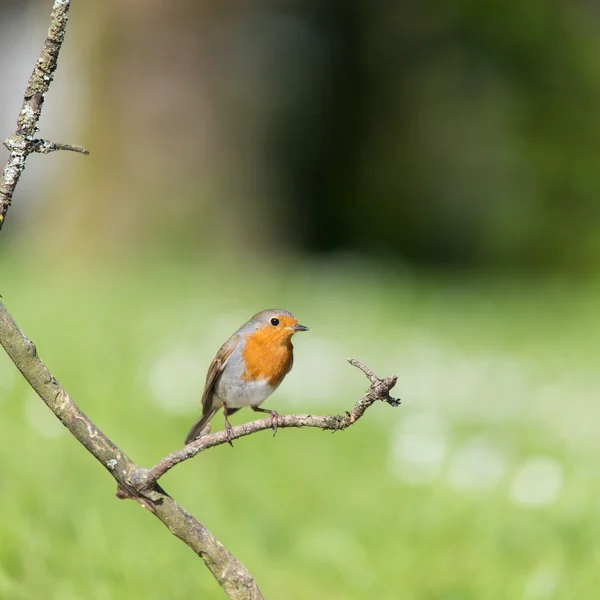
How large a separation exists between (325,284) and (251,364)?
7.28 meters

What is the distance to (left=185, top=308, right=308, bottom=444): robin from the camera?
1.97m

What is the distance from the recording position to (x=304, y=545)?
374 centimetres

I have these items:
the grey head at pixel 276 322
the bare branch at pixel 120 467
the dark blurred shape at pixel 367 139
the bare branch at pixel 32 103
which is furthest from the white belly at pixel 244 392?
the dark blurred shape at pixel 367 139

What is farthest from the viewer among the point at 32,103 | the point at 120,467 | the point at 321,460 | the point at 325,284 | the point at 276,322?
the point at 325,284

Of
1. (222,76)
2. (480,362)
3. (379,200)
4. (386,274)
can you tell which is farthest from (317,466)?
(379,200)

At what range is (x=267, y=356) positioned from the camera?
2.02 metres

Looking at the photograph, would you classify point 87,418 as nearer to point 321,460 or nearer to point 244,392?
point 244,392

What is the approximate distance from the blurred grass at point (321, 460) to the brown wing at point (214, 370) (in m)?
1.07

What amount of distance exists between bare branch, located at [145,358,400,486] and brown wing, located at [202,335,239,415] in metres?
0.45

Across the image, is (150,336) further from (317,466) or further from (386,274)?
(386,274)

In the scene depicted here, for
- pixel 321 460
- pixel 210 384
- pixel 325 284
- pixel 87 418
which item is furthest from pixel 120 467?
pixel 325 284

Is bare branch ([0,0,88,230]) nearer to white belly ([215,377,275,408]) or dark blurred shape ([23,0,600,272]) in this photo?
white belly ([215,377,275,408])

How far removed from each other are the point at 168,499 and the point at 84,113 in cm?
962

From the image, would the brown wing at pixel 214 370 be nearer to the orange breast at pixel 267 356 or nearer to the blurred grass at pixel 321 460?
the orange breast at pixel 267 356
